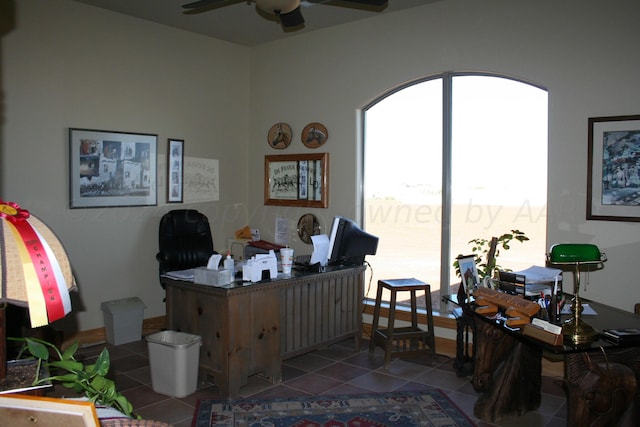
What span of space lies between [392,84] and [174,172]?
2.42 metres

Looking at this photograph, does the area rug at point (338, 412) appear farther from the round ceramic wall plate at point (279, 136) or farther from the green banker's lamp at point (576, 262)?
the round ceramic wall plate at point (279, 136)

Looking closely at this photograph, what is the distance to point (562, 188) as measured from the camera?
4.04m

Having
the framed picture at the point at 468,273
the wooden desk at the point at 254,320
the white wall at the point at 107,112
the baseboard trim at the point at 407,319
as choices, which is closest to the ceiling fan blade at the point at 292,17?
the wooden desk at the point at 254,320

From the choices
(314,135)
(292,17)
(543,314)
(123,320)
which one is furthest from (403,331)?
(292,17)

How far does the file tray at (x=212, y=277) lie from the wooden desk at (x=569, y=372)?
1.65 m

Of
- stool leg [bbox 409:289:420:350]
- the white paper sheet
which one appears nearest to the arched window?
stool leg [bbox 409:289:420:350]

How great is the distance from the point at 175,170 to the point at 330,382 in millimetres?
2792

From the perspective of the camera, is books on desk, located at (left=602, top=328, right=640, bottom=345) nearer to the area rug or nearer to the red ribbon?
the area rug

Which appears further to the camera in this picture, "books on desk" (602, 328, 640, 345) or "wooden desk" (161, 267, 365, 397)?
"wooden desk" (161, 267, 365, 397)

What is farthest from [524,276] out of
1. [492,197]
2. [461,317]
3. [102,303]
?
[102,303]

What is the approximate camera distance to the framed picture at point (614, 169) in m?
3.70

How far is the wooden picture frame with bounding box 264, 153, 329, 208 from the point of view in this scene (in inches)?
213

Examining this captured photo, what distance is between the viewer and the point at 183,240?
5062 millimetres

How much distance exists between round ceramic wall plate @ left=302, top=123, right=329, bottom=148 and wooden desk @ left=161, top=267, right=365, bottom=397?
159 centimetres
